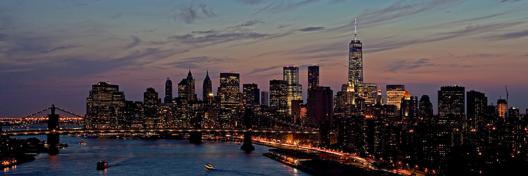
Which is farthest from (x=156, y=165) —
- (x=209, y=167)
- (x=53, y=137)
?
(x=53, y=137)

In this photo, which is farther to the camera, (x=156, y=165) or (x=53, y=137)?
(x=53, y=137)

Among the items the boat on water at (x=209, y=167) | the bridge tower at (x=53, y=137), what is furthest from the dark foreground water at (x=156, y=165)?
the bridge tower at (x=53, y=137)

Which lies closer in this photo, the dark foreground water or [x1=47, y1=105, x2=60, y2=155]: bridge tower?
the dark foreground water

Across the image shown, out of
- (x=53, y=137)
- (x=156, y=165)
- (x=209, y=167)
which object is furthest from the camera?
(x=53, y=137)

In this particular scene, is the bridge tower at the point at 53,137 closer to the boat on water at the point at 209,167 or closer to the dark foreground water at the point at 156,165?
the dark foreground water at the point at 156,165

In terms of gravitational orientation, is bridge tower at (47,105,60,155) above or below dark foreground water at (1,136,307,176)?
above

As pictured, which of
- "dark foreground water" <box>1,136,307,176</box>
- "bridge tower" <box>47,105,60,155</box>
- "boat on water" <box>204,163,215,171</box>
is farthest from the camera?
"bridge tower" <box>47,105,60,155</box>

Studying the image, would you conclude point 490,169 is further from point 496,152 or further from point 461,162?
point 496,152

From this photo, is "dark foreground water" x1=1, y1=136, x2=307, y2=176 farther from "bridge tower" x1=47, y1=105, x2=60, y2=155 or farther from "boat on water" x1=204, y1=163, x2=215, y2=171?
"bridge tower" x1=47, y1=105, x2=60, y2=155

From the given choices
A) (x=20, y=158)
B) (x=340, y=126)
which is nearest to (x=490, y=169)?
(x=20, y=158)

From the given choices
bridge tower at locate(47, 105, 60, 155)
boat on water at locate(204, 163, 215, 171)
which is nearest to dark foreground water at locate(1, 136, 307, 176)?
boat on water at locate(204, 163, 215, 171)

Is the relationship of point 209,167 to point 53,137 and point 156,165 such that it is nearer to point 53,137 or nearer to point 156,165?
point 156,165
